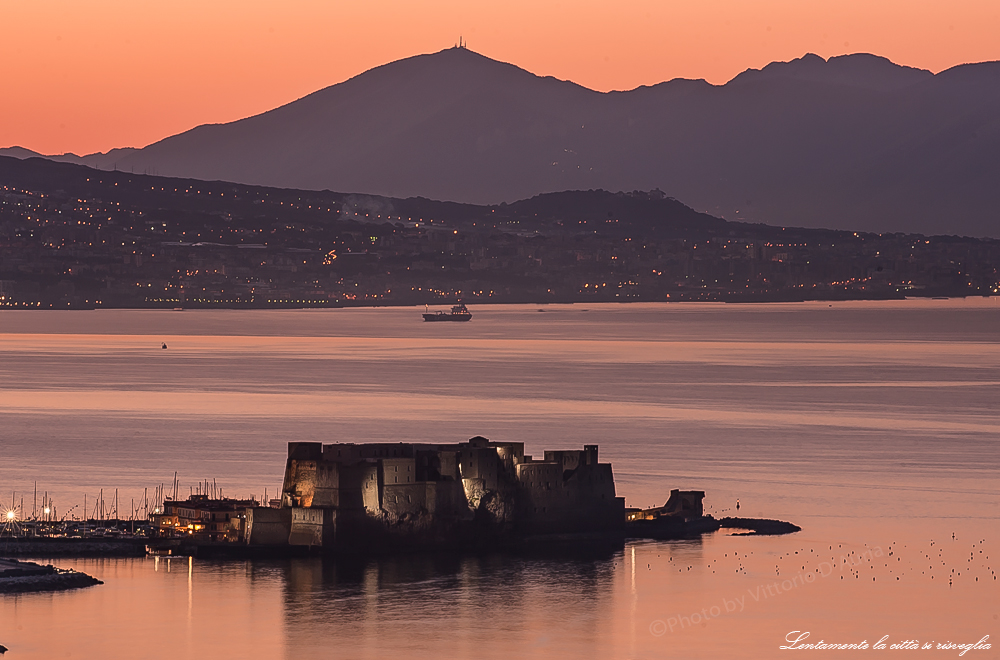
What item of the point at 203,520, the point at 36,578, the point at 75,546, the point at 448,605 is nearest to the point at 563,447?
the point at 203,520

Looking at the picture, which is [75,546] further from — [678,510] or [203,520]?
[678,510]

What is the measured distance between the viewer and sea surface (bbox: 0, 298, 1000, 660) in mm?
38875

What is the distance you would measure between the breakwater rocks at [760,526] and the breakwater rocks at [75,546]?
17165 mm

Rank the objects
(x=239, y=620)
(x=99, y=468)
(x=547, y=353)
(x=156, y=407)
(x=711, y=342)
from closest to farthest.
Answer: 1. (x=239, y=620)
2. (x=99, y=468)
3. (x=156, y=407)
4. (x=547, y=353)
5. (x=711, y=342)

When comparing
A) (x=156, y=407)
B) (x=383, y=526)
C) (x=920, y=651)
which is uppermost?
(x=156, y=407)

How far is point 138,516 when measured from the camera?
5406 centimetres

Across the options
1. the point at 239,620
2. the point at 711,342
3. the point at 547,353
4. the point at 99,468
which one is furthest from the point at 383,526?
the point at 711,342

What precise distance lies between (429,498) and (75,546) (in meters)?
9.53

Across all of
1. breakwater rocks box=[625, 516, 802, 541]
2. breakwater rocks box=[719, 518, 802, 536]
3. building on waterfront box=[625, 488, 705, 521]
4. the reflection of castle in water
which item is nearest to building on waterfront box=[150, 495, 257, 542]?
the reflection of castle in water

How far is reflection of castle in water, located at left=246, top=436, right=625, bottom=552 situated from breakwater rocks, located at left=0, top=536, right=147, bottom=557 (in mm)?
3409

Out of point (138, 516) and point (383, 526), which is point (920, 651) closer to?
point (383, 526)

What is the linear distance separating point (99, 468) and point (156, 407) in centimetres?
3093

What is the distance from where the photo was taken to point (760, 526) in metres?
52.3

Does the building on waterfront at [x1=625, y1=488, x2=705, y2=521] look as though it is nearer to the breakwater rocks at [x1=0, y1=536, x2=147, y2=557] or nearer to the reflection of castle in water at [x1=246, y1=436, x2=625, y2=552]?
the reflection of castle in water at [x1=246, y1=436, x2=625, y2=552]
